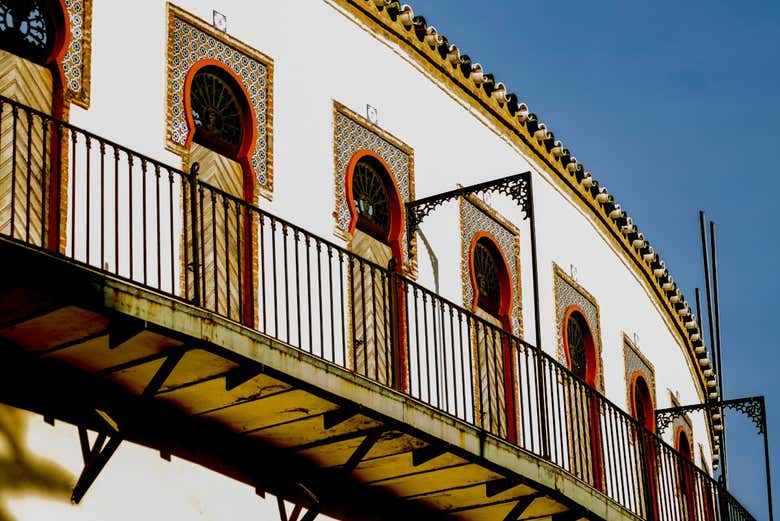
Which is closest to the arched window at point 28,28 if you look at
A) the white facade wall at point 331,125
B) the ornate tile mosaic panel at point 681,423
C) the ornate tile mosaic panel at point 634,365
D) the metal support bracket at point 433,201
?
the white facade wall at point 331,125

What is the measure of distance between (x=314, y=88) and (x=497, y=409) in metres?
3.17

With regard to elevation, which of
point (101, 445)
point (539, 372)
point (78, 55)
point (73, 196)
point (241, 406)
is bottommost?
point (101, 445)

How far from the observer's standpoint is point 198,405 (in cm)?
1145

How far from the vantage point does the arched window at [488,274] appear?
1592 centimetres

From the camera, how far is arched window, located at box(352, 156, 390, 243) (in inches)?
564

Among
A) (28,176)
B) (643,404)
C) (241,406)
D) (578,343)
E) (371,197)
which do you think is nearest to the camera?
(28,176)

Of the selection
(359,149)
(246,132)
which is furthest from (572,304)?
(246,132)

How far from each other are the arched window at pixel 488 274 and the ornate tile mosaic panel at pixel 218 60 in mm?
3184

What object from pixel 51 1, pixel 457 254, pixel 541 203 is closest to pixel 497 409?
pixel 457 254

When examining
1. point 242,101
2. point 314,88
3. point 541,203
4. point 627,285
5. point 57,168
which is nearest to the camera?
point 57,168

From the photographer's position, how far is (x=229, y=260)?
493 inches

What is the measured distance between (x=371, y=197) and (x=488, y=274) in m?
1.99

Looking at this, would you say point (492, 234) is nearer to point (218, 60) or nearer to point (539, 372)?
point (539, 372)

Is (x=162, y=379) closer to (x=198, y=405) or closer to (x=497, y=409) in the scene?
(x=198, y=405)
